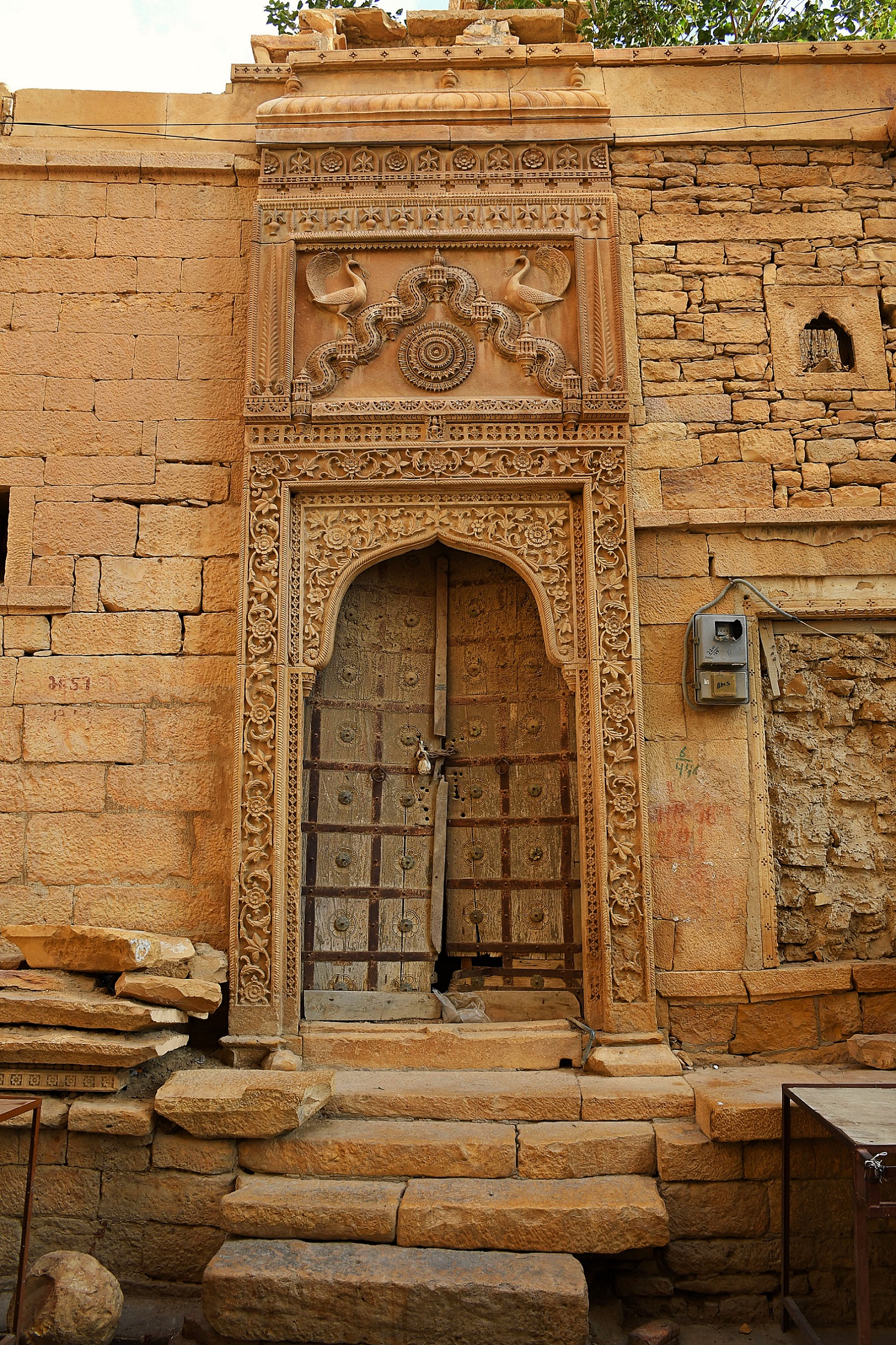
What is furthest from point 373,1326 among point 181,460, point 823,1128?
point 181,460

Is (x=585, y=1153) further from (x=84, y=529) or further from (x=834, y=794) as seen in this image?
(x=84, y=529)

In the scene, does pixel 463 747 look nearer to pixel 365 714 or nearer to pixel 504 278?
pixel 365 714

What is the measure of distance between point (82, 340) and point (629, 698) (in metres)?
3.84

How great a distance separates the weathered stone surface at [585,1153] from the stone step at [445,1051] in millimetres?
655

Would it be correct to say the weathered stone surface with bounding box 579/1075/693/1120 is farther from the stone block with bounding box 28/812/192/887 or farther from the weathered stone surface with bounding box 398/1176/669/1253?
the stone block with bounding box 28/812/192/887

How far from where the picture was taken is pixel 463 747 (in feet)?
19.8

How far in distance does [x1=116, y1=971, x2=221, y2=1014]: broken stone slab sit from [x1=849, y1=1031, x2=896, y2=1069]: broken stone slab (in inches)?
126

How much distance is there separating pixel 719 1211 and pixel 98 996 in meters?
2.94

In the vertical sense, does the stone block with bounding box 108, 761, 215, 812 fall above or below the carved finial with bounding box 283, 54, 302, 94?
below

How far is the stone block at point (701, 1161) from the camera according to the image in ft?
13.6

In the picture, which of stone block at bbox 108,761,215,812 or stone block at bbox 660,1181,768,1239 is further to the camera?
stone block at bbox 108,761,215,812

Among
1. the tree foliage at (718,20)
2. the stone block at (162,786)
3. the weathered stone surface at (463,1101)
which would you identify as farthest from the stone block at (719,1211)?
the tree foliage at (718,20)

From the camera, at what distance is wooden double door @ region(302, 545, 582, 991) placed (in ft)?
18.5

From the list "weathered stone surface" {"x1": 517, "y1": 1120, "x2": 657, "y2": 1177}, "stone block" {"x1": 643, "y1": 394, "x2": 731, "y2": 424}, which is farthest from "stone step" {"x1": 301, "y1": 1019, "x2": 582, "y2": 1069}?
"stone block" {"x1": 643, "y1": 394, "x2": 731, "y2": 424}
